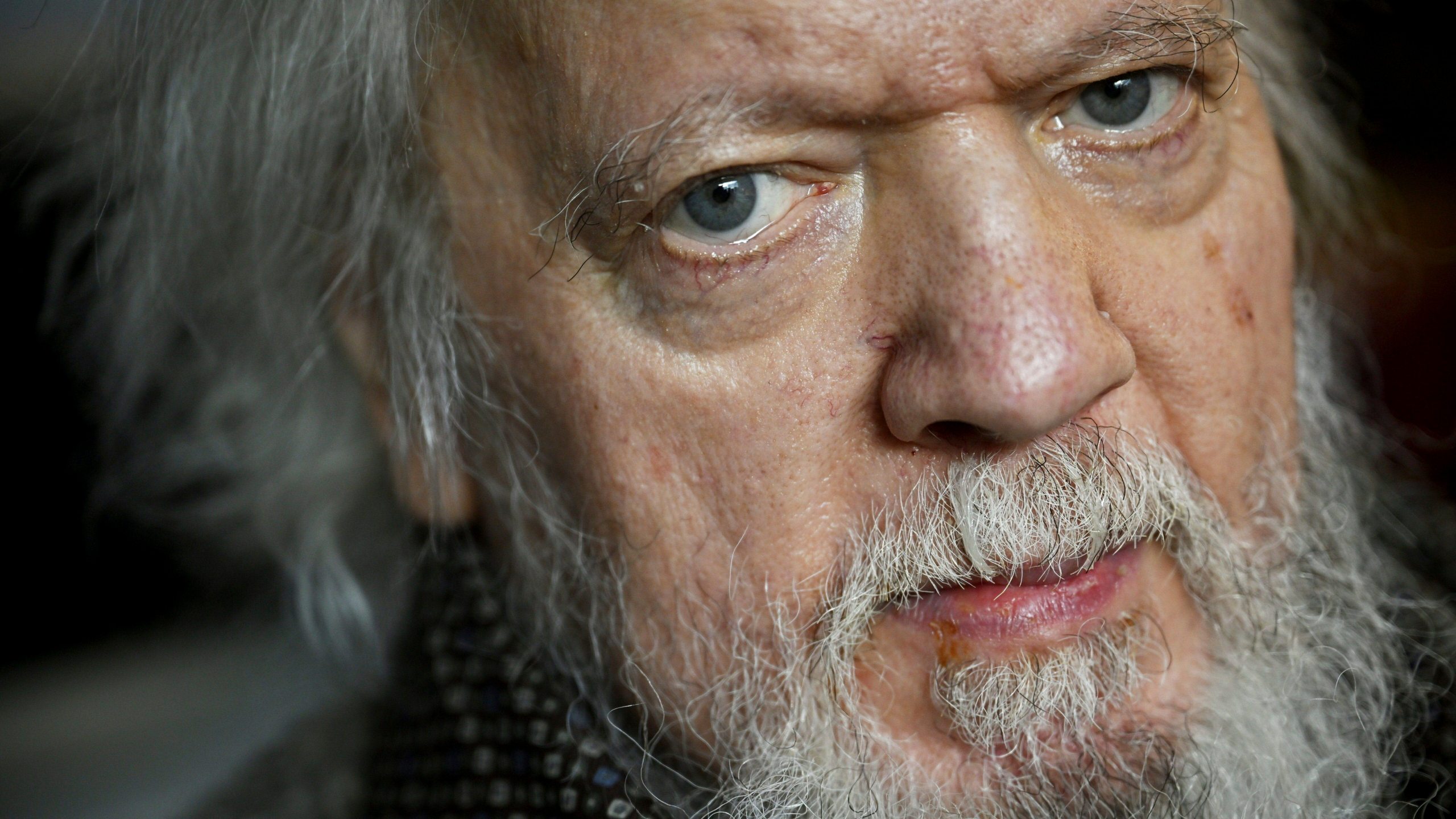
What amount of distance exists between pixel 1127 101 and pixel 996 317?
310 millimetres

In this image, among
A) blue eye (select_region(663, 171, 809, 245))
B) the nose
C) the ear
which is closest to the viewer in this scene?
the nose

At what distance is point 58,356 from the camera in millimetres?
1924

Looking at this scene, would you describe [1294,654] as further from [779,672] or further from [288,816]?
[288,816]

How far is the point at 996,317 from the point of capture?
0.96 m

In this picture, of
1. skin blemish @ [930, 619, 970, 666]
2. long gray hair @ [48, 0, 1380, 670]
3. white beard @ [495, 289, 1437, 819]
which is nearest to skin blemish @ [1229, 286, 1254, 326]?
white beard @ [495, 289, 1437, 819]

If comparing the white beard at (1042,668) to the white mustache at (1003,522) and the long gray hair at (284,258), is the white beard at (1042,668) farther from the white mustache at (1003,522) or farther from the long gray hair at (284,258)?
the long gray hair at (284,258)

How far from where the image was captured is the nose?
37.4 inches

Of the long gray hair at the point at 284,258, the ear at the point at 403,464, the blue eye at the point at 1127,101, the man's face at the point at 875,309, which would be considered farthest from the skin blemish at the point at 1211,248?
the ear at the point at 403,464

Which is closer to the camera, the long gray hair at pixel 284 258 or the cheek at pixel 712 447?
the cheek at pixel 712 447

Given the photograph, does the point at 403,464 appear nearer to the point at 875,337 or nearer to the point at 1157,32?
the point at 875,337

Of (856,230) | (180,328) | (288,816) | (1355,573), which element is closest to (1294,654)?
(1355,573)

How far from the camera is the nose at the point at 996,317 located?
95 cm

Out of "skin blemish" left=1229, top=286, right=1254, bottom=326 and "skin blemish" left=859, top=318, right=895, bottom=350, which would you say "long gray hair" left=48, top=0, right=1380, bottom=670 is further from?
"skin blemish" left=859, top=318, right=895, bottom=350

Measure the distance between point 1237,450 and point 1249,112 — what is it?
39cm
